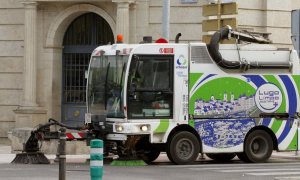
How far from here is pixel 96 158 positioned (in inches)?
532

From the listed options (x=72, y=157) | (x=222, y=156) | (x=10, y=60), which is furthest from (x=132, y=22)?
(x=222, y=156)

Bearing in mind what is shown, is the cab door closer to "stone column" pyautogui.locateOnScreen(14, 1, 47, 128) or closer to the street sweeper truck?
the street sweeper truck

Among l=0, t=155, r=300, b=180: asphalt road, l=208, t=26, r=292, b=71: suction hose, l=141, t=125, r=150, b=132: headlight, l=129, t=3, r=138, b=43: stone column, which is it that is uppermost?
l=129, t=3, r=138, b=43: stone column

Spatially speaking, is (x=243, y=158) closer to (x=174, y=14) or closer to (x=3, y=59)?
(x=174, y=14)

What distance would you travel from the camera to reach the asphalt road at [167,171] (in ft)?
56.7

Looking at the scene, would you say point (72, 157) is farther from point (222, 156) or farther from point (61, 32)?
point (61, 32)

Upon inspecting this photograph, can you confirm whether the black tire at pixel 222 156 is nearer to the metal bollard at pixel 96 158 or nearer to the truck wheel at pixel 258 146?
the truck wheel at pixel 258 146

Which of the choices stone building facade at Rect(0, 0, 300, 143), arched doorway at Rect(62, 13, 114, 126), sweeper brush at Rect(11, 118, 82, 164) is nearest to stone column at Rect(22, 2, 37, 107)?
stone building facade at Rect(0, 0, 300, 143)

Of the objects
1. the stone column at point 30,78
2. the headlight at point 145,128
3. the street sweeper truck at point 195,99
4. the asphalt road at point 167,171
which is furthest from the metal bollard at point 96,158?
the stone column at point 30,78

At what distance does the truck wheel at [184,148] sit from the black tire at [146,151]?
67cm

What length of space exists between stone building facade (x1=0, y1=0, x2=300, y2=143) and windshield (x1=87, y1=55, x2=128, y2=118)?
24.0 feet

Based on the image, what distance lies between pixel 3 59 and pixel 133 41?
195 inches

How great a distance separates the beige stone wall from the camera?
30953 millimetres

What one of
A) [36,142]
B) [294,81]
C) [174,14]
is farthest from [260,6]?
[36,142]
